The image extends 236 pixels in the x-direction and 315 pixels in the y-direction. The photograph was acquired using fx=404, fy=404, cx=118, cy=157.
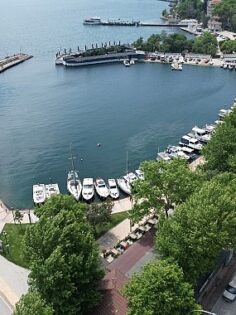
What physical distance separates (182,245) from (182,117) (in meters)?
53.3

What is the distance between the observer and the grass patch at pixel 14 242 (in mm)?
43316

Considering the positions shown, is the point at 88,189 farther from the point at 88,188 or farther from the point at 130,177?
the point at 130,177

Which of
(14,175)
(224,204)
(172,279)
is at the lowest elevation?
(14,175)

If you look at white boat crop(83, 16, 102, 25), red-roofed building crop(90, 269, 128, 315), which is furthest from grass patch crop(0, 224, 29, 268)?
white boat crop(83, 16, 102, 25)

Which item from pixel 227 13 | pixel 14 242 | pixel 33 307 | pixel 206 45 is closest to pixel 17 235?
pixel 14 242

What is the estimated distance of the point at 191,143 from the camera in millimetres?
68875

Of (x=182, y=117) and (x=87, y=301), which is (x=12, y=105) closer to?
(x=182, y=117)

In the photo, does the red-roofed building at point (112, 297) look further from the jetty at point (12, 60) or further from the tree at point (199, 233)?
the jetty at point (12, 60)

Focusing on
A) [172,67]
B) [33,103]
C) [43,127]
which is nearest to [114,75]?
[172,67]

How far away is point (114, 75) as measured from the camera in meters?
116

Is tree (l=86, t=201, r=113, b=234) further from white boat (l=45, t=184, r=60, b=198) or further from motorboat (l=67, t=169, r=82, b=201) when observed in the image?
white boat (l=45, t=184, r=60, b=198)

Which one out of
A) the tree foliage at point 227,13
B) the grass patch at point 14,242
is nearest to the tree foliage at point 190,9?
the tree foliage at point 227,13

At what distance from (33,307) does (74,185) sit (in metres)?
30.6

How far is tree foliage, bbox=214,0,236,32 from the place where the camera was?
162250 mm
